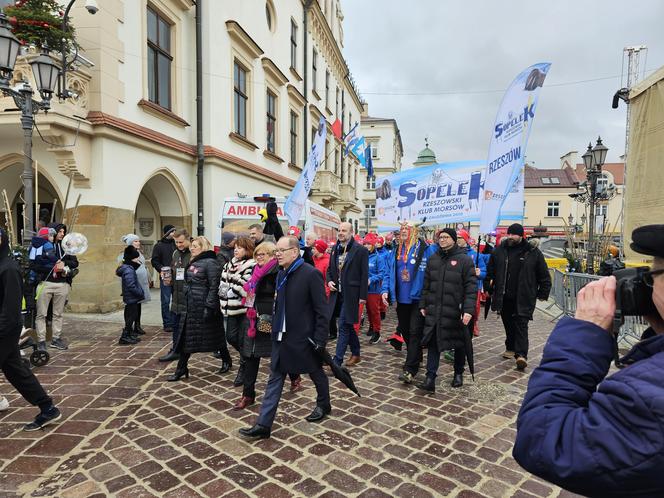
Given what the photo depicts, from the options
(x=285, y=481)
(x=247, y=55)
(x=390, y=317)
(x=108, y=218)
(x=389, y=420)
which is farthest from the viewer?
(x=247, y=55)

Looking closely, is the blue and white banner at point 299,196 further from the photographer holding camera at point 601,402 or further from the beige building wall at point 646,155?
the photographer holding camera at point 601,402

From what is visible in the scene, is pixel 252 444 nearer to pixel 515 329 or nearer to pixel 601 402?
pixel 601 402

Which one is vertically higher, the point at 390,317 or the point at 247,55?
the point at 247,55

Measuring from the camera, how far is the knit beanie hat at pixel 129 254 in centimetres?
685

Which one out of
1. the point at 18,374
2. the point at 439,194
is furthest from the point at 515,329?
the point at 18,374

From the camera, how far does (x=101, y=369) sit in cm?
Result: 533

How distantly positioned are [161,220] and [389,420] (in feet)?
34.1

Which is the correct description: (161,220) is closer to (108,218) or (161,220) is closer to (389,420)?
(108,218)

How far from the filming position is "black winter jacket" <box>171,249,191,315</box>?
518 centimetres

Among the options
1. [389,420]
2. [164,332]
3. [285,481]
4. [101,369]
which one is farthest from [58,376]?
[389,420]

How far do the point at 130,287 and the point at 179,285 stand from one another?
1546 mm

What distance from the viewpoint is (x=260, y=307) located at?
13.5ft

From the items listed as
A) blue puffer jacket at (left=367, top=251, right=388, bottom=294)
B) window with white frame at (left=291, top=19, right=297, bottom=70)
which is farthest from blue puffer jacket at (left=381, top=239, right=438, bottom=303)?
window with white frame at (left=291, top=19, right=297, bottom=70)

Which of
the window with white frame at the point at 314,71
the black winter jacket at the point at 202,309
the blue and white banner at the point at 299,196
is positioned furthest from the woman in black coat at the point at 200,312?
the window with white frame at the point at 314,71
